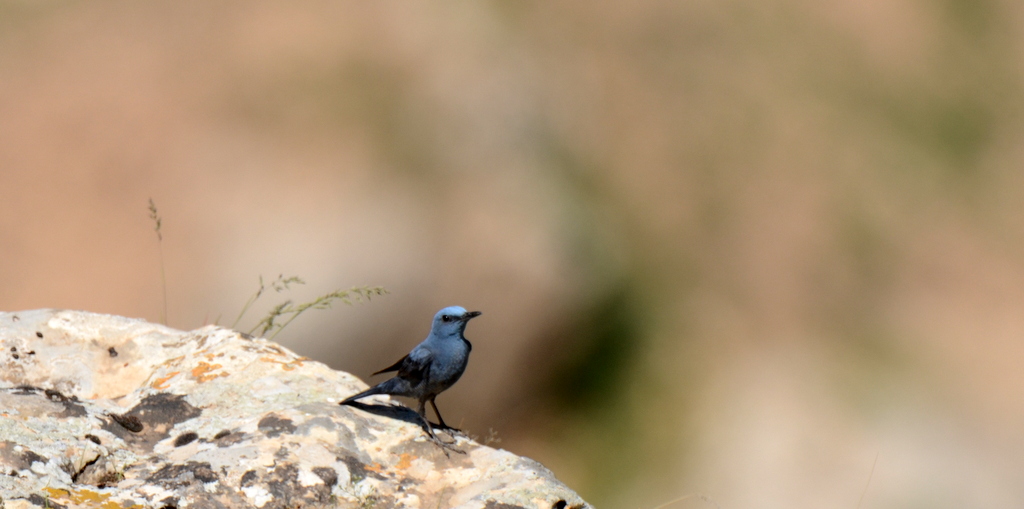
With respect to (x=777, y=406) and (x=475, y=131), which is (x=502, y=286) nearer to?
(x=475, y=131)

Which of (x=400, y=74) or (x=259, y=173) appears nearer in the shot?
(x=259, y=173)

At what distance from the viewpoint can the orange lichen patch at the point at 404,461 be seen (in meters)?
4.07

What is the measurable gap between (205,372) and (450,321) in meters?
1.38

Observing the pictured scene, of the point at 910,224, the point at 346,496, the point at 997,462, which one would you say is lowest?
the point at 997,462

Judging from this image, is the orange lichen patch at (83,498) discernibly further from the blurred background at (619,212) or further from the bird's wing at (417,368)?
the blurred background at (619,212)

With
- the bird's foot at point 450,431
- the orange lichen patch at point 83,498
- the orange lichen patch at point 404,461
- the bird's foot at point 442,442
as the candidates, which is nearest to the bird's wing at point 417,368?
the bird's foot at point 450,431

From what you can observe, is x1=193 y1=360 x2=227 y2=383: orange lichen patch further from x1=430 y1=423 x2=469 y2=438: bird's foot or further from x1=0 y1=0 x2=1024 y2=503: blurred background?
x1=0 y1=0 x2=1024 y2=503: blurred background

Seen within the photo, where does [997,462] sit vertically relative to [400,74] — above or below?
below

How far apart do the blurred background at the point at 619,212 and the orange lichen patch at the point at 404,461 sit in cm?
646

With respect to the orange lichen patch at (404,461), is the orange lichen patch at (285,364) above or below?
above

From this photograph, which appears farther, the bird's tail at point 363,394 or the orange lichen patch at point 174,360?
the orange lichen patch at point 174,360

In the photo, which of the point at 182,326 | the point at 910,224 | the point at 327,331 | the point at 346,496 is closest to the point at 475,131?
the point at 327,331

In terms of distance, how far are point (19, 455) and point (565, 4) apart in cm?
1272

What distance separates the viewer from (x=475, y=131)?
13102 millimetres
